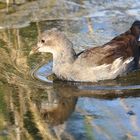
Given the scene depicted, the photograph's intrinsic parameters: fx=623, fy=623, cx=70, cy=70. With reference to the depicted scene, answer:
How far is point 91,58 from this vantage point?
8180mm

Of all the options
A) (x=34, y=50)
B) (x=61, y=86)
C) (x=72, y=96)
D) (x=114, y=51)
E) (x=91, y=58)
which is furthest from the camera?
(x=34, y=50)

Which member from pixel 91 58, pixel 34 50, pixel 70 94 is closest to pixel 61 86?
pixel 70 94

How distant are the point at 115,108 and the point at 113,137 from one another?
913 millimetres

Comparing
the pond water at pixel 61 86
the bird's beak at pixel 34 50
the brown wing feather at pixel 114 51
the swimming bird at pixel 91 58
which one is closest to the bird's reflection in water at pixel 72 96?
the pond water at pixel 61 86

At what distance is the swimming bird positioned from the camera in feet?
26.8

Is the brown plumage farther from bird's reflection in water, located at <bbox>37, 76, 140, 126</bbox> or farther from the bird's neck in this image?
bird's reflection in water, located at <bbox>37, 76, 140, 126</bbox>

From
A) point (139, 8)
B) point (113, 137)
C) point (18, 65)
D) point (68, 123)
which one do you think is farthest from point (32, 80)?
point (139, 8)

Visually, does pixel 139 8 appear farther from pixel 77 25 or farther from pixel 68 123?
pixel 68 123

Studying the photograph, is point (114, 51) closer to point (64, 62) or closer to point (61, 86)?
point (64, 62)

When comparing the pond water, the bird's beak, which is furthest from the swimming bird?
the pond water

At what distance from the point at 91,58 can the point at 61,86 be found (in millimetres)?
548

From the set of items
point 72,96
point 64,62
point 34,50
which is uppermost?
point 34,50

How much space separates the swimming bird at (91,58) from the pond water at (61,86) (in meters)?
0.12

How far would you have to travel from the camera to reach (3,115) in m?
7.02
